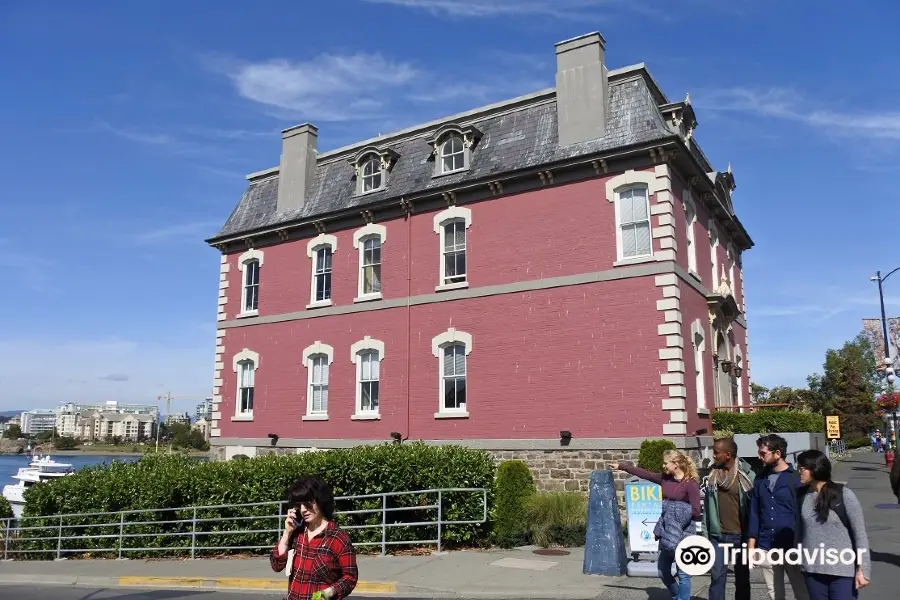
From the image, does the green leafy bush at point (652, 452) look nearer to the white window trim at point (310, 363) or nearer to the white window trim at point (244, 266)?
the white window trim at point (310, 363)

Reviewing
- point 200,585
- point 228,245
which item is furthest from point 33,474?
point 200,585

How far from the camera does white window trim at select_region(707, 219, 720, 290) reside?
2228 centimetres

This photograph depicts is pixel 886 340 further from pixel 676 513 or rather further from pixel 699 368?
pixel 676 513

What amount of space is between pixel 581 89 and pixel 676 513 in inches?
590

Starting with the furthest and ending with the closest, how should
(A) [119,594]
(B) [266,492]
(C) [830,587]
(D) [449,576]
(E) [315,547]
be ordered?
(B) [266,492], (A) [119,594], (D) [449,576], (C) [830,587], (E) [315,547]

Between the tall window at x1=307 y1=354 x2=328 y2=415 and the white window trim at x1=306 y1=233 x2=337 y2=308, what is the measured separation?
1786 mm

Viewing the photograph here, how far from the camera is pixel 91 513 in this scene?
16.5 meters

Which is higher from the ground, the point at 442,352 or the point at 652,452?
the point at 442,352

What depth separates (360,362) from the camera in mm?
22422

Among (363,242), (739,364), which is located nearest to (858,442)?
(739,364)

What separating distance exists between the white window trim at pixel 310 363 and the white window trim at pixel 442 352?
4192 millimetres

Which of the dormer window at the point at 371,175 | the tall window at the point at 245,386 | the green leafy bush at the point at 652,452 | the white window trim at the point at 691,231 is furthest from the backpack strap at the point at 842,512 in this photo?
the tall window at the point at 245,386

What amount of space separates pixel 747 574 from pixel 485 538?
7024 mm

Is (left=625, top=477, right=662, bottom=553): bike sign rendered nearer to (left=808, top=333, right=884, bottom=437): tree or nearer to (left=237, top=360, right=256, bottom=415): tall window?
(left=237, top=360, right=256, bottom=415): tall window
